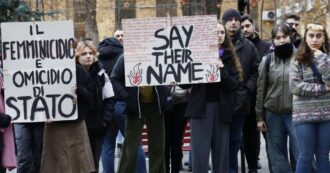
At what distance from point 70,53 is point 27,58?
1.56 ft

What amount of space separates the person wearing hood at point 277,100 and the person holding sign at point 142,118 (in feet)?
3.80

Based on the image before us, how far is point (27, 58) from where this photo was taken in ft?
26.8

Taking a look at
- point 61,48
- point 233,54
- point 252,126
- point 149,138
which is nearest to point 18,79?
point 61,48

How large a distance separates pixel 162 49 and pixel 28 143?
1.84 m

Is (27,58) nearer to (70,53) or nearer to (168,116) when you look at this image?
(70,53)

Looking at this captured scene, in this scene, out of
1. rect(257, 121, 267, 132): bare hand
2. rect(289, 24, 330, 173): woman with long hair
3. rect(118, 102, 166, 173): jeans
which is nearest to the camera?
rect(289, 24, 330, 173): woman with long hair

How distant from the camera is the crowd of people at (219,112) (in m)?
7.98

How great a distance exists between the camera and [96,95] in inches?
328

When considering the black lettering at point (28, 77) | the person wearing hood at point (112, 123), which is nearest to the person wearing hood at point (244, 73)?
the person wearing hood at point (112, 123)

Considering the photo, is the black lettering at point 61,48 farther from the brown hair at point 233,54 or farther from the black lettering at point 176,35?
the brown hair at point 233,54

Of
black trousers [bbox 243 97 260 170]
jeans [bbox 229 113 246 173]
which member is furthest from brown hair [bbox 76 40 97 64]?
black trousers [bbox 243 97 260 170]

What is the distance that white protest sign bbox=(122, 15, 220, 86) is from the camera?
847cm

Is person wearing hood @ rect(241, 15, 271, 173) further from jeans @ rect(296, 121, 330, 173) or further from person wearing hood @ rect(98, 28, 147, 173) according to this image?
jeans @ rect(296, 121, 330, 173)

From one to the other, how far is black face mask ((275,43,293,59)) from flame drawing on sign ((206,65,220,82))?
31.8 inches
